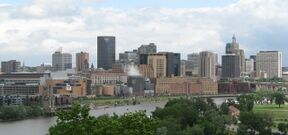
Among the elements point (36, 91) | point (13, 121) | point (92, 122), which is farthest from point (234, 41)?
point (92, 122)

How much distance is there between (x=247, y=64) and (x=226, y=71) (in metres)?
21.4

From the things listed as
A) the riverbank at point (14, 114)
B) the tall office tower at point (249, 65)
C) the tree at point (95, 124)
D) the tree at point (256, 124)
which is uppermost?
the tall office tower at point (249, 65)

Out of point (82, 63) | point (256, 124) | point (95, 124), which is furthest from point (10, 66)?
point (95, 124)

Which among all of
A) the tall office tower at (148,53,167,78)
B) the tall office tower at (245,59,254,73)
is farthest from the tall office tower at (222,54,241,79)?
the tall office tower at (245,59,254,73)

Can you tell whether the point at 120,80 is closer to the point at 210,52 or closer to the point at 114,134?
the point at 210,52

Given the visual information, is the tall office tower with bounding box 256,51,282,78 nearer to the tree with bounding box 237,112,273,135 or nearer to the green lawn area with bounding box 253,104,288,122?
the green lawn area with bounding box 253,104,288,122

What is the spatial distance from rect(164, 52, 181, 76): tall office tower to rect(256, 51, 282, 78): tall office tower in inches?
1102

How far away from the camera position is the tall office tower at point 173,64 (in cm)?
7050

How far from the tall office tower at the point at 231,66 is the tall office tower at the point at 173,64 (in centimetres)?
1285

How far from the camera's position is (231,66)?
8506 centimetres

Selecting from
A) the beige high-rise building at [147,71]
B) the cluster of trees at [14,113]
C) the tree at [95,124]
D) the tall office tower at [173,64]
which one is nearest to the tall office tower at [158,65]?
the beige high-rise building at [147,71]

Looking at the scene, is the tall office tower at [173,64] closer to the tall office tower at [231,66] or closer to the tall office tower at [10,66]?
the tall office tower at [231,66]

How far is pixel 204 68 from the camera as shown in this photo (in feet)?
269

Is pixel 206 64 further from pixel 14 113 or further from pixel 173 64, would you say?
pixel 14 113
